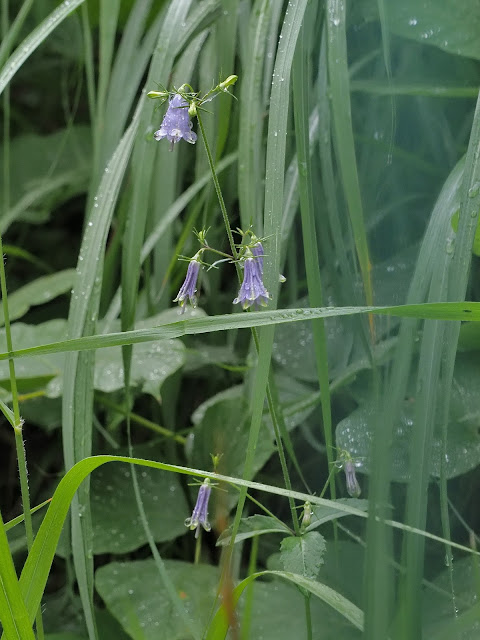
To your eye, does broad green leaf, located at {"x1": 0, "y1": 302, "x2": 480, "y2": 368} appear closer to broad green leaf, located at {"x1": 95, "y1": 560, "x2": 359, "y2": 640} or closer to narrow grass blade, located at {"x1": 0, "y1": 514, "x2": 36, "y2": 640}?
narrow grass blade, located at {"x1": 0, "y1": 514, "x2": 36, "y2": 640}

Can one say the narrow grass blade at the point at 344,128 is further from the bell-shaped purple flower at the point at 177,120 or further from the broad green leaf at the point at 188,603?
the broad green leaf at the point at 188,603

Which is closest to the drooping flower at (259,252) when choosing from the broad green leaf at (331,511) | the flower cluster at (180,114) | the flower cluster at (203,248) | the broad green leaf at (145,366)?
the flower cluster at (203,248)

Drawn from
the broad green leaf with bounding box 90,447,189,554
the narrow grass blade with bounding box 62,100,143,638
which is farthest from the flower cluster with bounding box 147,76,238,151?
the broad green leaf with bounding box 90,447,189,554

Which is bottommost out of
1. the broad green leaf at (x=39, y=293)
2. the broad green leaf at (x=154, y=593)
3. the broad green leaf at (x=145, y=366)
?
the broad green leaf at (x=154, y=593)

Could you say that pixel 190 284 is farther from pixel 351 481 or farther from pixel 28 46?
pixel 28 46

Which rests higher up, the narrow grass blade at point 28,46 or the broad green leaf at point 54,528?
the narrow grass blade at point 28,46
